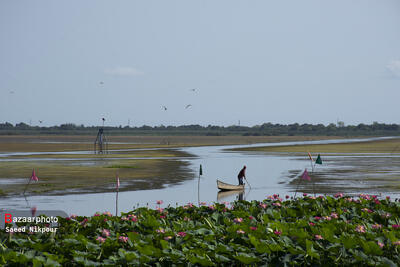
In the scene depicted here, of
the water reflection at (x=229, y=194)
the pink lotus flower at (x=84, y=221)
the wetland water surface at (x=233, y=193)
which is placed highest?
the pink lotus flower at (x=84, y=221)

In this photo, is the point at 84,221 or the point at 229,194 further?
the point at 229,194

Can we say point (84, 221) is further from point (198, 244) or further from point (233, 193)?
point (233, 193)

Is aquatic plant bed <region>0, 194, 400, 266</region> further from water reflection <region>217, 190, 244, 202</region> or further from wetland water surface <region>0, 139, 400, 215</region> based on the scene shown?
water reflection <region>217, 190, 244, 202</region>

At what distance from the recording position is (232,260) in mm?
8305

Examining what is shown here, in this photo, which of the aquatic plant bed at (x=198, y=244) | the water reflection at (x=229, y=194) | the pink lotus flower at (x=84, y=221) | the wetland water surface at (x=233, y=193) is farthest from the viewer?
the water reflection at (x=229, y=194)

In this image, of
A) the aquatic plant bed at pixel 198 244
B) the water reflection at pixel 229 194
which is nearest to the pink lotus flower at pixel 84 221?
the aquatic plant bed at pixel 198 244

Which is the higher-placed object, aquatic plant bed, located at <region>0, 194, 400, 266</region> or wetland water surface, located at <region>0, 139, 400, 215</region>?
aquatic plant bed, located at <region>0, 194, 400, 266</region>

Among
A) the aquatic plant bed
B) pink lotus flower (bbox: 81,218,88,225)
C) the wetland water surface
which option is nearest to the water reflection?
the wetland water surface

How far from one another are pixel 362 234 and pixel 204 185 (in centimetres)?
2522

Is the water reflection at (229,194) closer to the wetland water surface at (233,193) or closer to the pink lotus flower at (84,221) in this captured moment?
the wetland water surface at (233,193)

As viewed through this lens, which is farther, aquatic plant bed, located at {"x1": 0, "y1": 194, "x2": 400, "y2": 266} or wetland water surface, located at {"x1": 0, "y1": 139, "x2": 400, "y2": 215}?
wetland water surface, located at {"x1": 0, "y1": 139, "x2": 400, "y2": 215}

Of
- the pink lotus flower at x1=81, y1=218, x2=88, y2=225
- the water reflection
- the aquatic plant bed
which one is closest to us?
the aquatic plant bed

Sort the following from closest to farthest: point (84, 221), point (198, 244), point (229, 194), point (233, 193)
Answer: point (198, 244) → point (84, 221) → point (229, 194) → point (233, 193)

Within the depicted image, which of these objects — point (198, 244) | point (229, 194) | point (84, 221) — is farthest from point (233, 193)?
point (198, 244)
